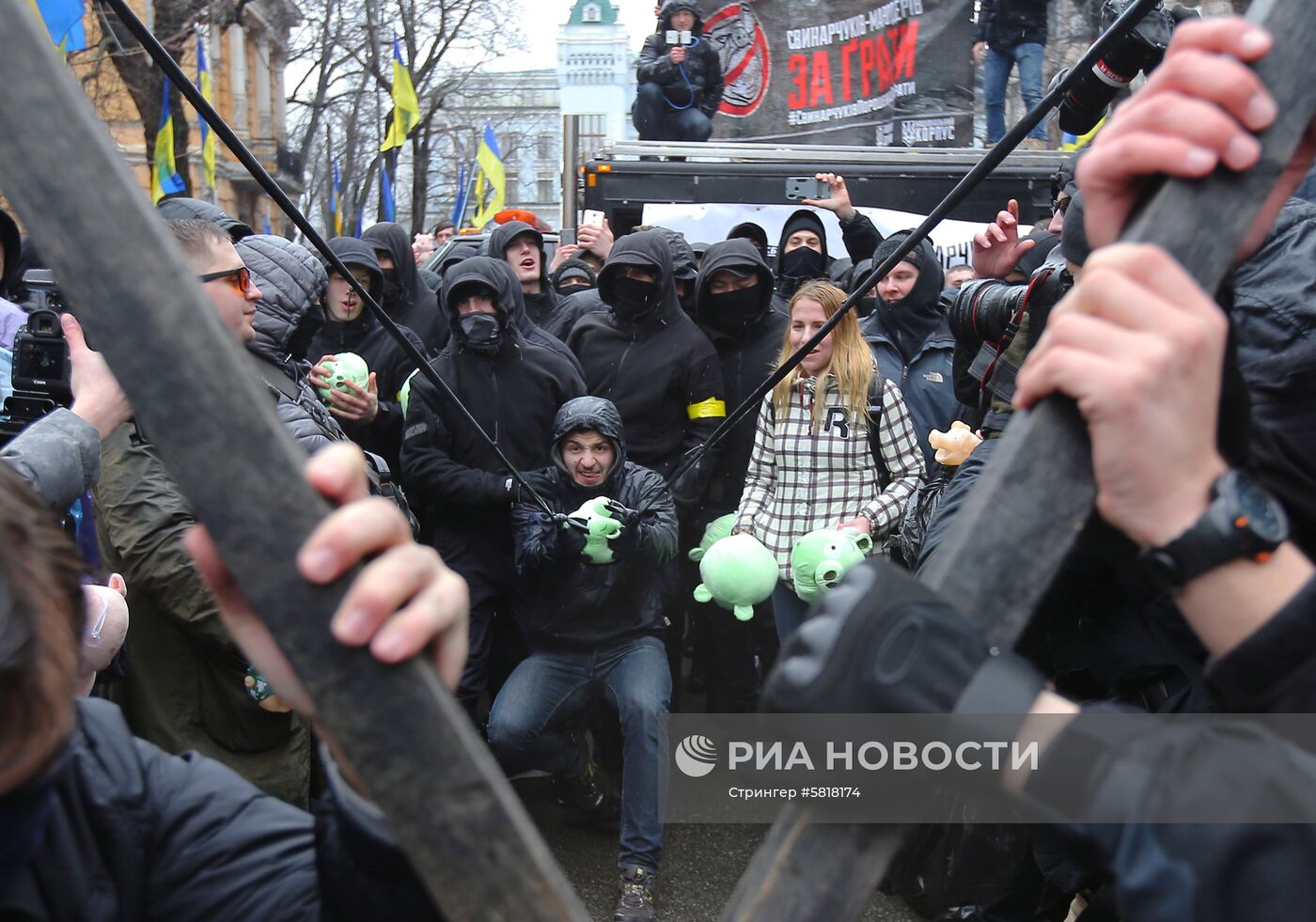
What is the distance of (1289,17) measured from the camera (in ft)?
3.15

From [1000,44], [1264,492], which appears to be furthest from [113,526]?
[1000,44]

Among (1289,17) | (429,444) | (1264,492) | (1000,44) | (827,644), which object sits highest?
(1000,44)

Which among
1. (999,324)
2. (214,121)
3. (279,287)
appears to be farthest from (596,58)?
(214,121)

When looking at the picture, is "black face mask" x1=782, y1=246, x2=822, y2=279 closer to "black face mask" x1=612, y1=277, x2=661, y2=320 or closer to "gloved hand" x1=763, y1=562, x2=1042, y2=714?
"black face mask" x1=612, y1=277, x2=661, y2=320

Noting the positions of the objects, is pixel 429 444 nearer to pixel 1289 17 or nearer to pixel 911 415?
pixel 911 415

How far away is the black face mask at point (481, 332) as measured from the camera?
493 cm

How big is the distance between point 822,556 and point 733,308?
1728 mm

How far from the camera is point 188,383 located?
2.92 feet

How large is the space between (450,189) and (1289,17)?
169 ft

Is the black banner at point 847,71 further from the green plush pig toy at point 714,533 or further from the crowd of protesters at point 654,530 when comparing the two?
the green plush pig toy at point 714,533

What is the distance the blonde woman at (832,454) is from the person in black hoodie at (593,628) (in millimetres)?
477

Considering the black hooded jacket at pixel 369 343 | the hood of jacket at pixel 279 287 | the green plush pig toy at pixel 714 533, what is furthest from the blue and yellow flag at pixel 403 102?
the hood of jacket at pixel 279 287

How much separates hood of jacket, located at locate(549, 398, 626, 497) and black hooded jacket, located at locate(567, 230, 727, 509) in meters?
0.64

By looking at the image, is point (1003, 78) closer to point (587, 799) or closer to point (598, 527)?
point (598, 527)
